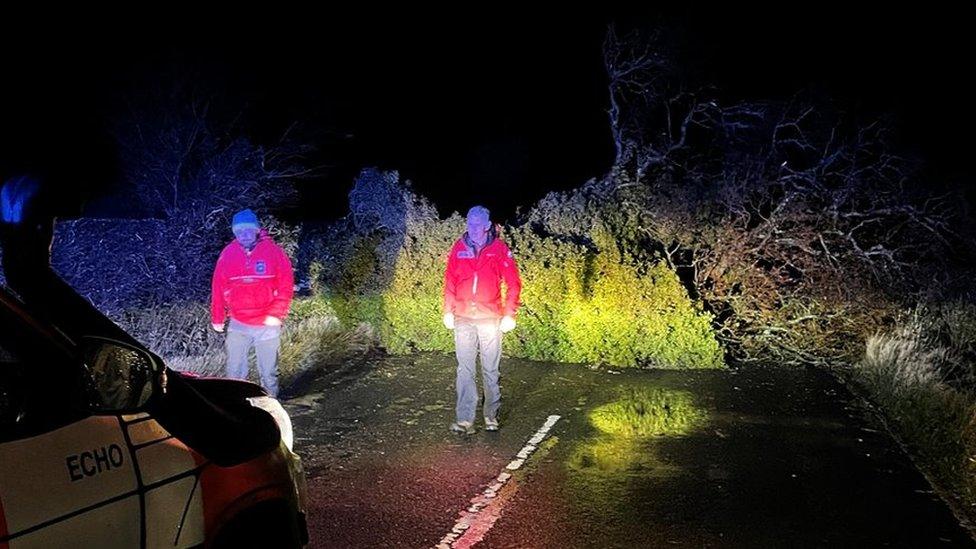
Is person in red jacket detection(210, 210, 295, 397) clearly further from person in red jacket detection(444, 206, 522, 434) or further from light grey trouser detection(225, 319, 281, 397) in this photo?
person in red jacket detection(444, 206, 522, 434)

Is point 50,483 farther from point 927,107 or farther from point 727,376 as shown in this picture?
point 927,107

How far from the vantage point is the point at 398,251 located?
466 inches

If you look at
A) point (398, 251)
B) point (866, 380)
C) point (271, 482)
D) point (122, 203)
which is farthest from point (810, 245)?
point (122, 203)

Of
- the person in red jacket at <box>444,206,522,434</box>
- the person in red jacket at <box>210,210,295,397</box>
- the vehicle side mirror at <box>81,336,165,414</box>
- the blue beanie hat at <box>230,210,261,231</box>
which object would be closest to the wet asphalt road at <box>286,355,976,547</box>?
the person in red jacket at <box>444,206,522,434</box>

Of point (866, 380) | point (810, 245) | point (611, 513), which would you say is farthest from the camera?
point (810, 245)

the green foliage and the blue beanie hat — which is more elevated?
the blue beanie hat

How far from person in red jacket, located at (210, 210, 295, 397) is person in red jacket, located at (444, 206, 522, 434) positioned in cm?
145

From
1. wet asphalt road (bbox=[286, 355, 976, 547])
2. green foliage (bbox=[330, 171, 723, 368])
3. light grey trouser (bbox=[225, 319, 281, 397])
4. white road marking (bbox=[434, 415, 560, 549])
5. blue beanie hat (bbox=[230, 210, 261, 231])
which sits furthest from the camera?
green foliage (bbox=[330, 171, 723, 368])

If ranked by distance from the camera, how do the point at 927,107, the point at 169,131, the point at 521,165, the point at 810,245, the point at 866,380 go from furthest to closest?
the point at 521,165, the point at 927,107, the point at 169,131, the point at 810,245, the point at 866,380

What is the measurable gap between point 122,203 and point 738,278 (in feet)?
52.2

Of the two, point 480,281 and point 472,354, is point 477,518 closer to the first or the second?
point 472,354

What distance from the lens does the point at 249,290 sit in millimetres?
7012

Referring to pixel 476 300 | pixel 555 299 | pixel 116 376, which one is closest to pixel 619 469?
pixel 476 300

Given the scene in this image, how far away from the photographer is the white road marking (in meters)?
5.20
